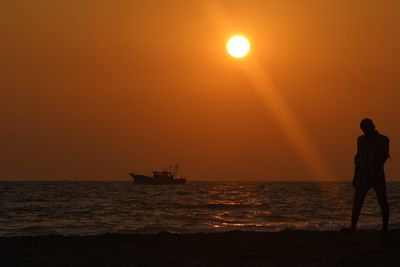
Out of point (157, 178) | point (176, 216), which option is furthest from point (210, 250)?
point (157, 178)

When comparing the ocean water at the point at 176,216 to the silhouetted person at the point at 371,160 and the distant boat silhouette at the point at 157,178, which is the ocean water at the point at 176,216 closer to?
the silhouetted person at the point at 371,160

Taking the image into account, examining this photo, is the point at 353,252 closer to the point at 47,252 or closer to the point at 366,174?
the point at 366,174

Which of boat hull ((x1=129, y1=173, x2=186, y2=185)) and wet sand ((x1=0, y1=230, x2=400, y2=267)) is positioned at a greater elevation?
boat hull ((x1=129, y1=173, x2=186, y2=185))

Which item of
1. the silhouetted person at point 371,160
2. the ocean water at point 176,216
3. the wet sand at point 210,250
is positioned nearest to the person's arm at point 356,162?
the silhouetted person at point 371,160

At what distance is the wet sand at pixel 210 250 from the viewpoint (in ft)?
28.2

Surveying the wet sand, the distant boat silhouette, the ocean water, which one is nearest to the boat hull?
the distant boat silhouette

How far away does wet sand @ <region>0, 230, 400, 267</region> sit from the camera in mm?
8594

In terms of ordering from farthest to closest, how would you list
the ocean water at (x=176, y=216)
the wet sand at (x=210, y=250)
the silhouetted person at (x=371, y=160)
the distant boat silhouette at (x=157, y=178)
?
the distant boat silhouette at (x=157, y=178), the ocean water at (x=176, y=216), the silhouetted person at (x=371, y=160), the wet sand at (x=210, y=250)

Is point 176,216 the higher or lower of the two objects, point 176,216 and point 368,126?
the lower

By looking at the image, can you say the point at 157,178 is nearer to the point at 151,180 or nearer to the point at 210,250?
the point at 151,180

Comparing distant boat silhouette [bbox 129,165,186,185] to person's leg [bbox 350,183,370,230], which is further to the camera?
distant boat silhouette [bbox 129,165,186,185]

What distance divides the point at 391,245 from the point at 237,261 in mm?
2654

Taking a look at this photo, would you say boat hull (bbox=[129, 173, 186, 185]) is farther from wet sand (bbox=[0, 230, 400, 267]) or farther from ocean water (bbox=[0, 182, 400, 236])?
wet sand (bbox=[0, 230, 400, 267])

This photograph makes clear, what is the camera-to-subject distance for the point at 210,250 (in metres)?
9.76
